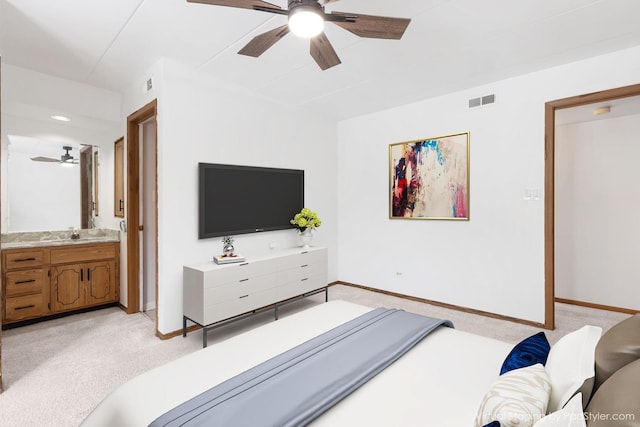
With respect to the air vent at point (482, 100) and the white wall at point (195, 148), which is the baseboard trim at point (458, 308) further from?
the air vent at point (482, 100)

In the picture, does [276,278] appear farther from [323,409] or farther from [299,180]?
[323,409]

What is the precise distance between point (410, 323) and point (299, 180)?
9.20 ft

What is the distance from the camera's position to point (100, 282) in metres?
3.85

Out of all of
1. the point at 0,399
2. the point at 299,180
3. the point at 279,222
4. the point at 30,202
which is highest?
the point at 299,180

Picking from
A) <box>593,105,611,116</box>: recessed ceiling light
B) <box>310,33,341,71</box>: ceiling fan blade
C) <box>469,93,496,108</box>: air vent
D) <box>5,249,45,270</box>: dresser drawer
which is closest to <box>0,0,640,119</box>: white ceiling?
<box>469,93,496,108</box>: air vent

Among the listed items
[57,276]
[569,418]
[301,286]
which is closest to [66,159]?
[57,276]

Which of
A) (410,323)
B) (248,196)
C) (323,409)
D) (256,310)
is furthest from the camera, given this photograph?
(248,196)

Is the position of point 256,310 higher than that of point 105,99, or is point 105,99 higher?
point 105,99

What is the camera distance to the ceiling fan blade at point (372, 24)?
5.60 ft

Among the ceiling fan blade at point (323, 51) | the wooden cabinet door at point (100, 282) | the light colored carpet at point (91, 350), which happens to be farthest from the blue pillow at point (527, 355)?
the wooden cabinet door at point (100, 282)

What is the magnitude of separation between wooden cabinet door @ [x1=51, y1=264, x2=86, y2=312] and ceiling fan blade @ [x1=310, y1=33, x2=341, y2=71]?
141 inches

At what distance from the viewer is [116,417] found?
123 centimetres

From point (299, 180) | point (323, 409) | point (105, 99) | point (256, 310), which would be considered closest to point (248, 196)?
point (299, 180)

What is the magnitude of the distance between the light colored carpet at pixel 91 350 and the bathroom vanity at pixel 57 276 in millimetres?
161
